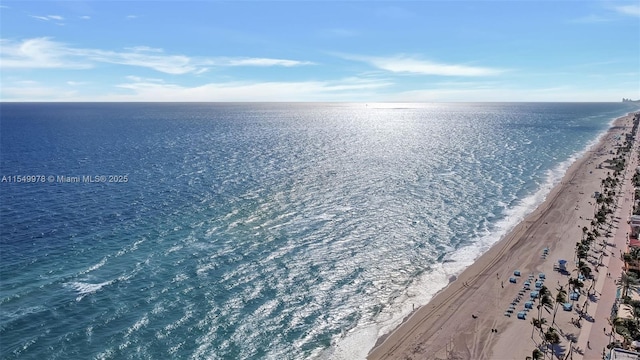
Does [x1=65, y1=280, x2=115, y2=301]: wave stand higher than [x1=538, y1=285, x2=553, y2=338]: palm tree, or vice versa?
[x1=65, y1=280, x2=115, y2=301]: wave

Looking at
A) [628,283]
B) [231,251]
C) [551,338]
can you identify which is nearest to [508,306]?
[551,338]

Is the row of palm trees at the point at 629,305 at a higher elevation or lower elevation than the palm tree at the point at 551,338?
higher

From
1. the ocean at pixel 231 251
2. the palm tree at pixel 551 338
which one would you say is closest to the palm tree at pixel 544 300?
the palm tree at pixel 551 338

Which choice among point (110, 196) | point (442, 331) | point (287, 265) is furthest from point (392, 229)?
point (110, 196)

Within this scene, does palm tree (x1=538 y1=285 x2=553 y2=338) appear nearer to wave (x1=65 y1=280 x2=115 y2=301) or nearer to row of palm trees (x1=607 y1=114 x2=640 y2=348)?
row of palm trees (x1=607 y1=114 x2=640 y2=348)

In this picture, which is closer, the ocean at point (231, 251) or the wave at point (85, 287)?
the ocean at point (231, 251)

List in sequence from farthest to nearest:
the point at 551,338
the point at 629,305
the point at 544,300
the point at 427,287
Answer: the point at 427,287
the point at 544,300
the point at 629,305
the point at 551,338

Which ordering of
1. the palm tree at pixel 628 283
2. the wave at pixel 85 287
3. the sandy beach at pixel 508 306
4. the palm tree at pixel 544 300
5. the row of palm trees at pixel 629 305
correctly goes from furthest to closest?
1. the palm tree at pixel 628 283
2. the wave at pixel 85 287
3. the palm tree at pixel 544 300
4. the sandy beach at pixel 508 306
5. the row of palm trees at pixel 629 305

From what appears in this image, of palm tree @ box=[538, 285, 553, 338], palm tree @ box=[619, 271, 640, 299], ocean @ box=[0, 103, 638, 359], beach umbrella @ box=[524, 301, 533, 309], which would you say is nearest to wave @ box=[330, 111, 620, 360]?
ocean @ box=[0, 103, 638, 359]

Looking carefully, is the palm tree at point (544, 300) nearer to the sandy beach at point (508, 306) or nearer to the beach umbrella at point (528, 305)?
the sandy beach at point (508, 306)

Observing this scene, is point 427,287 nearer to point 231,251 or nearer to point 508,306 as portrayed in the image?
point 508,306
